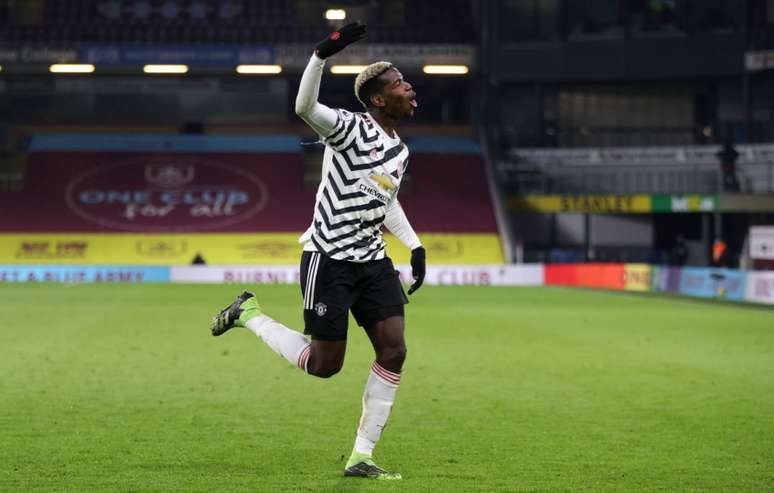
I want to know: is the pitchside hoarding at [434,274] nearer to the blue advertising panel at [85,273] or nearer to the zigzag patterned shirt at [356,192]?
the blue advertising panel at [85,273]

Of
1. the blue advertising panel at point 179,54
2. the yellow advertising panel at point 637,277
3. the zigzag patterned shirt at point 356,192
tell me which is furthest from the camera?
the blue advertising panel at point 179,54

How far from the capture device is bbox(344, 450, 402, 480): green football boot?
7.26 meters

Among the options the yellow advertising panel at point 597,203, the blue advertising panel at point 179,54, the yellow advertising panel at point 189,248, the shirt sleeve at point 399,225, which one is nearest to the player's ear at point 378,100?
the shirt sleeve at point 399,225

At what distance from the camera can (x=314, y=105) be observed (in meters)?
6.70

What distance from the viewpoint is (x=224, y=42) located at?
51.9 metres

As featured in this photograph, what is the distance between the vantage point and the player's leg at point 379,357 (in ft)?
23.9

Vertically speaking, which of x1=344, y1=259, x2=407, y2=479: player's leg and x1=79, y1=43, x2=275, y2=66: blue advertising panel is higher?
x1=79, y1=43, x2=275, y2=66: blue advertising panel

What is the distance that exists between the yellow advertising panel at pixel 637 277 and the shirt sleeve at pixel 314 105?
31.9 metres

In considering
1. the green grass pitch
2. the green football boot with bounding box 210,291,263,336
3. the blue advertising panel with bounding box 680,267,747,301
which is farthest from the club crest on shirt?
the blue advertising panel with bounding box 680,267,747,301

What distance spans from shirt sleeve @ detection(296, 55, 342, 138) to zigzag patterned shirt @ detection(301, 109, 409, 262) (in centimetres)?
17

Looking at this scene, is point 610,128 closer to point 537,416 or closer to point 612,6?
point 612,6

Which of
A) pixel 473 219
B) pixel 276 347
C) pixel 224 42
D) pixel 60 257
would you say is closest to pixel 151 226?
pixel 60 257

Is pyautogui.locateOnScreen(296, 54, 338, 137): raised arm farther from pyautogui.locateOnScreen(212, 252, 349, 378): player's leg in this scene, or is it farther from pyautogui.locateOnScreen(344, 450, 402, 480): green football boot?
pyautogui.locateOnScreen(344, 450, 402, 480): green football boot

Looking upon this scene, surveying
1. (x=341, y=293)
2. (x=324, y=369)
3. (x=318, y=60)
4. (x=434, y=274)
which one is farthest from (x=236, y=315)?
(x=434, y=274)
